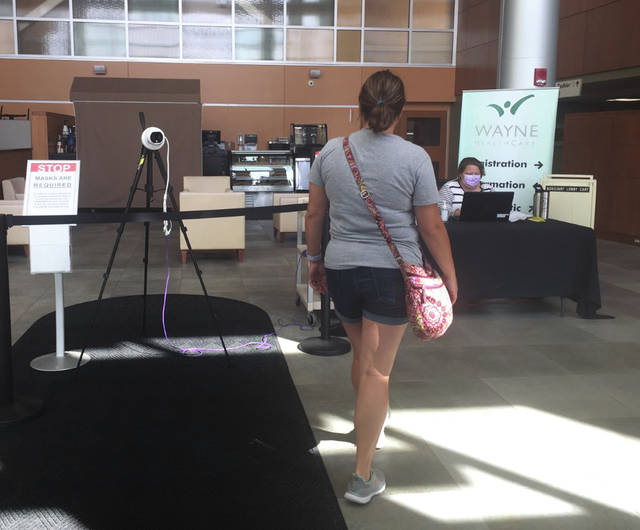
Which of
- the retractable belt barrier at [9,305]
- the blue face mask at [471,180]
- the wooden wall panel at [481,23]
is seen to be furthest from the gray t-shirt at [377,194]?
the wooden wall panel at [481,23]

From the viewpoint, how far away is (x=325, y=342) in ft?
14.4

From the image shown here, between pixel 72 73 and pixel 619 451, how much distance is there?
12.7m

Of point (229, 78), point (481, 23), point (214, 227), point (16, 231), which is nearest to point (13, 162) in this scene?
point (16, 231)

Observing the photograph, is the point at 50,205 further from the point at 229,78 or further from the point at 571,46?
the point at 229,78

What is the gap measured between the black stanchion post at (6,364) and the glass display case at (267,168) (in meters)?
8.00

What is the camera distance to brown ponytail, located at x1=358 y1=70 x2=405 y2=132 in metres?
2.17

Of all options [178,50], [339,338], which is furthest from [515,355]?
[178,50]

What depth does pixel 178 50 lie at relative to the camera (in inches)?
528

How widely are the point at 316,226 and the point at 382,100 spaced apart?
0.50 m

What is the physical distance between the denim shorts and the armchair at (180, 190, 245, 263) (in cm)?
509

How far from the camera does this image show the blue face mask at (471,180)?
539 centimetres

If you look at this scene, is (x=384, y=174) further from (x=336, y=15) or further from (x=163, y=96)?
(x=336, y=15)

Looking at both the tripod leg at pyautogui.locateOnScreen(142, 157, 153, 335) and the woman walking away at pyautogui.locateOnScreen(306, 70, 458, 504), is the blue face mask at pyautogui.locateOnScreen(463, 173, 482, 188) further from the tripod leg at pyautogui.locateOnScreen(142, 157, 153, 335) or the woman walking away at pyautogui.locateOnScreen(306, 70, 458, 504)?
the woman walking away at pyautogui.locateOnScreen(306, 70, 458, 504)

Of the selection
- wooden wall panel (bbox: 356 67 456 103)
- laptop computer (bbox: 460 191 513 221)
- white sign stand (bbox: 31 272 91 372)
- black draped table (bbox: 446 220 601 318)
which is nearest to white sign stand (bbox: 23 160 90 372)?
white sign stand (bbox: 31 272 91 372)
